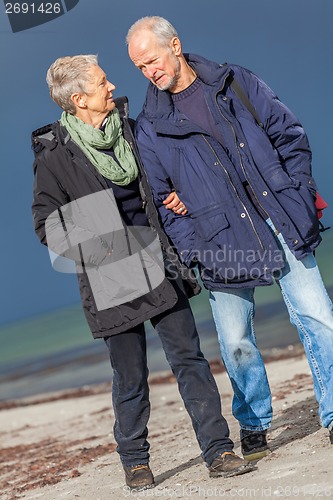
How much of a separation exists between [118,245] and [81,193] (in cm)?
33

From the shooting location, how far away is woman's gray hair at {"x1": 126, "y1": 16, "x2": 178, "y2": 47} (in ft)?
16.4

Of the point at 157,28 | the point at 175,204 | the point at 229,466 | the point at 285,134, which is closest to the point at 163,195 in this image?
the point at 175,204

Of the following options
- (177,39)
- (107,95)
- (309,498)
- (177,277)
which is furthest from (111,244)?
(309,498)

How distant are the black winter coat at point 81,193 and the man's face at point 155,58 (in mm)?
262

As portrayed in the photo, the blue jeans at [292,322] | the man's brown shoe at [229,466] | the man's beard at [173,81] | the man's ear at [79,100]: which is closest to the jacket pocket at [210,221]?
the blue jeans at [292,322]

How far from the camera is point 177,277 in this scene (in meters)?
5.14

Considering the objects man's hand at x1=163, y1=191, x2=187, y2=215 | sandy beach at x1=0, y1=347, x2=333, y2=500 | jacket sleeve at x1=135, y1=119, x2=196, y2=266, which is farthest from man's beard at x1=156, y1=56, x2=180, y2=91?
sandy beach at x1=0, y1=347, x2=333, y2=500

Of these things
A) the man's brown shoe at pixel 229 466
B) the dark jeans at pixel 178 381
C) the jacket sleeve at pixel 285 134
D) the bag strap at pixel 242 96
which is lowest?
the man's brown shoe at pixel 229 466

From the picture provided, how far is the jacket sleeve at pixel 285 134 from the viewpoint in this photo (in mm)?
4969

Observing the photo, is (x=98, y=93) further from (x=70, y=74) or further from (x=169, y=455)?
(x=169, y=455)

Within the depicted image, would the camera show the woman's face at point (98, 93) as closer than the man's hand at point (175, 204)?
Yes

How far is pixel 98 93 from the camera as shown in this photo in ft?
16.2

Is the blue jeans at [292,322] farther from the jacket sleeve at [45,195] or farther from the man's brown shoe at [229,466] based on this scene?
the jacket sleeve at [45,195]

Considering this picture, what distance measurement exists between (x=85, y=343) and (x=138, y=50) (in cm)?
2331
